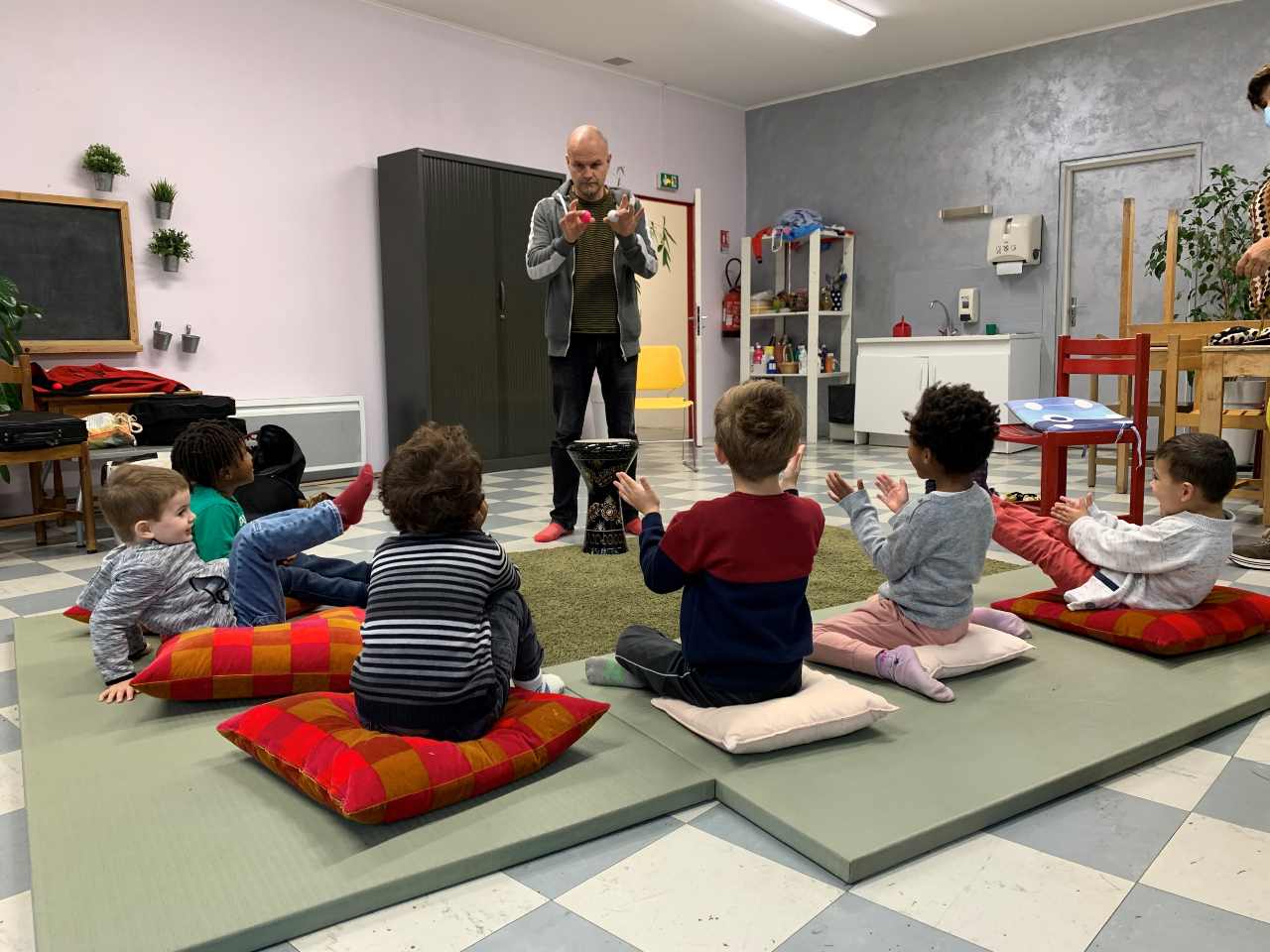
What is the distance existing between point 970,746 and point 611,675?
2.37 ft

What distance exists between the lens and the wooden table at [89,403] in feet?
13.9

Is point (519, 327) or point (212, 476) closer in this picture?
point (212, 476)

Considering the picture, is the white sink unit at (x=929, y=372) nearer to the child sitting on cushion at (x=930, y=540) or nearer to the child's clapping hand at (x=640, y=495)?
the child sitting on cushion at (x=930, y=540)

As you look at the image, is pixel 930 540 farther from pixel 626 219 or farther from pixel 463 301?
pixel 463 301

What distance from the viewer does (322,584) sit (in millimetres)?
2576

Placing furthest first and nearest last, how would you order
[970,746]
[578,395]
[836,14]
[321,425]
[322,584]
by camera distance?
[836,14] → [321,425] → [578,395] → [322,584] → [970,746]

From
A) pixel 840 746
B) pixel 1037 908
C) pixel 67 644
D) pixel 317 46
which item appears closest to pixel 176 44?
pixel 317 46

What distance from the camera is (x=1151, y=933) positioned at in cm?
118

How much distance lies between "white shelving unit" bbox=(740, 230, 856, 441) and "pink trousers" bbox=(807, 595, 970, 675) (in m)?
5.76

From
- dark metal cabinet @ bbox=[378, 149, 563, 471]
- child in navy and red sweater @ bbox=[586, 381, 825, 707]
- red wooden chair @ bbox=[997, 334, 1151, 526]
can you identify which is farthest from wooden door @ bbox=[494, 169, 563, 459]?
child in navy and red sweater @ bbox=[586, 381, 825, 707]

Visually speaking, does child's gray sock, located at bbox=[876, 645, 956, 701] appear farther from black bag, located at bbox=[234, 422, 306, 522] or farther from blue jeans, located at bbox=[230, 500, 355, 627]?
black bag, located at bbox=[234, 422, 306, 522]

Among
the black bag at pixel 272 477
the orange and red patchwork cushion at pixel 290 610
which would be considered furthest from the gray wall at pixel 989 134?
the orange and red patchwork cushion at pixel 290 610

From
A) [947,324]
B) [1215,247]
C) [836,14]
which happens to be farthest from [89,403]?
[1215,247]

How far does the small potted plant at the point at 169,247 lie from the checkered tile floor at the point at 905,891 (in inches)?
154
